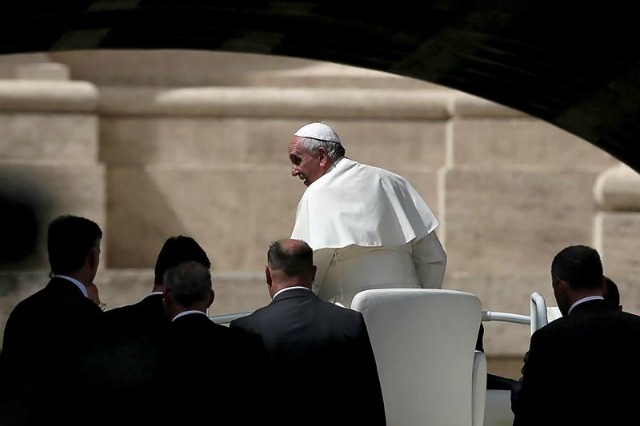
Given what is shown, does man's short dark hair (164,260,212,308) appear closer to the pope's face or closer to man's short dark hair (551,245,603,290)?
man's short dark hair (551,245,603,290)

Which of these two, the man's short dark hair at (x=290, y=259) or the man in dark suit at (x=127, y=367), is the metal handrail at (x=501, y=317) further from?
the man in dark suit at (x=127, y=367)

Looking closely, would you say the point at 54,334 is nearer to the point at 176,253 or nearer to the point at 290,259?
the point at 176,253

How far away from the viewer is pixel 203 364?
5711 mm

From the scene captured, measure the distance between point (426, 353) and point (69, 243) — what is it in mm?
1586

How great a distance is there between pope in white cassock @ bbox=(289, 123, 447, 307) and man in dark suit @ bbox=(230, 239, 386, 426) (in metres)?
1.81

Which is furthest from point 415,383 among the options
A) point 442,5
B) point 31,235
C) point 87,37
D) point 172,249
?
point 31,235

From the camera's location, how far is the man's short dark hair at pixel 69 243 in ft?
20.9

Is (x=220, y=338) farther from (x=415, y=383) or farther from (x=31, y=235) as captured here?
(x=31, y=235)

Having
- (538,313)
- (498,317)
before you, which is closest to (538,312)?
(538,313)

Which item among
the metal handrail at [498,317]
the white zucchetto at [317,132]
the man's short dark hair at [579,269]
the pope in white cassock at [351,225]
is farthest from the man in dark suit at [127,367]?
the white zucchetto at [317,132]

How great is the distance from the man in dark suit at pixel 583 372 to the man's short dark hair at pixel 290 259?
0.85 metres

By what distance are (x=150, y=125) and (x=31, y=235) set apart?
4.51 ft

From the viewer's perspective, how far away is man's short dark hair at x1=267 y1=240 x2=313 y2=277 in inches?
247

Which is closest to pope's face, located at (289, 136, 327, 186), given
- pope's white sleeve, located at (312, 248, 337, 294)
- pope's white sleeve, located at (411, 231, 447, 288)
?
pope's white sleeve, located at (312, 248, 337, 294)
